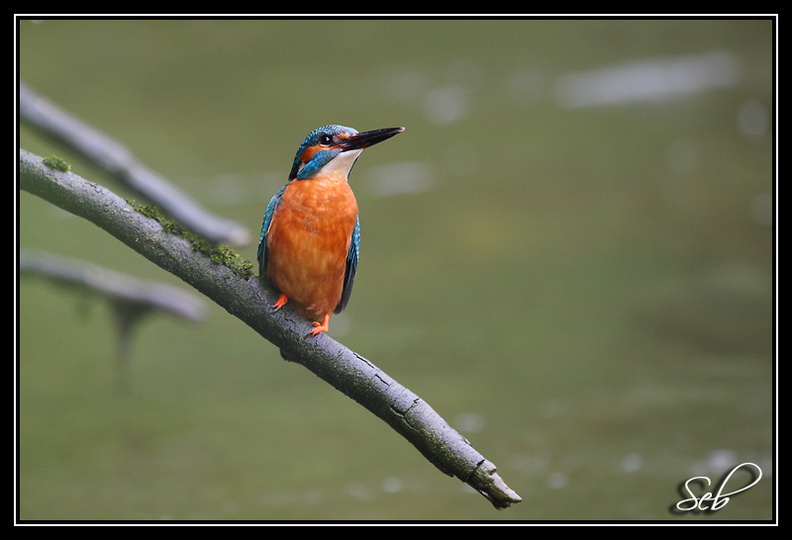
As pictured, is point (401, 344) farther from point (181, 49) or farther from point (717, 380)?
point (181, 49)

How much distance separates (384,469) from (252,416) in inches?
40.6

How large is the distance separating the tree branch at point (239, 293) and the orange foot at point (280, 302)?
0.12ft

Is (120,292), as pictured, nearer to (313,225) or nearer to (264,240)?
(264,240)

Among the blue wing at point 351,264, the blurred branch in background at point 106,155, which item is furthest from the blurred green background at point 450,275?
the blue wing at point 351,264

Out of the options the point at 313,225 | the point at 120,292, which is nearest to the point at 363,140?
the point at 313,225

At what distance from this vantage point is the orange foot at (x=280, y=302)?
195cm

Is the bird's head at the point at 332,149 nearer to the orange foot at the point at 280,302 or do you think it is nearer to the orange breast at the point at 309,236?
the orange breast at the point at 309,236

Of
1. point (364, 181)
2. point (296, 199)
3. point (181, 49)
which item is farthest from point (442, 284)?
point (296, 199)

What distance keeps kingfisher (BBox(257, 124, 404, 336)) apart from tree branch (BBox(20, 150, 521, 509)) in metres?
0.07

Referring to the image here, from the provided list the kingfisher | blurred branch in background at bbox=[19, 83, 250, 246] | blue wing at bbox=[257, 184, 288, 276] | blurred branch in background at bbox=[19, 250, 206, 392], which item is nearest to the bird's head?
the kingfisher

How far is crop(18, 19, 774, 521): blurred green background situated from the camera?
15.6 ft

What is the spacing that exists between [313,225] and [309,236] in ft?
0.09

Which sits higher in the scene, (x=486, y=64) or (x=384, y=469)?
(x=486, y=64)

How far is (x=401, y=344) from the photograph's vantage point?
620cm
